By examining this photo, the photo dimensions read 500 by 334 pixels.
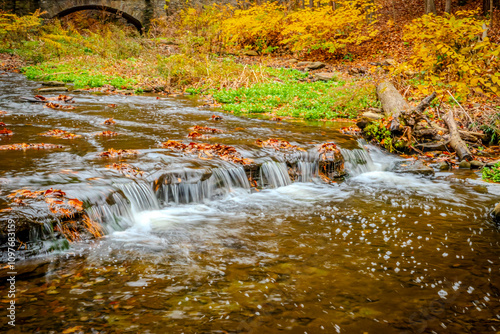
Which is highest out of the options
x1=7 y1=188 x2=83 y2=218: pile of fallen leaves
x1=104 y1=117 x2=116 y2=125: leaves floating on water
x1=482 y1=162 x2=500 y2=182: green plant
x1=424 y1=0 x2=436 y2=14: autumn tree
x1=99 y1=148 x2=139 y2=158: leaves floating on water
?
x1=424 y1=0 x2=436 y2=14: autumn tree

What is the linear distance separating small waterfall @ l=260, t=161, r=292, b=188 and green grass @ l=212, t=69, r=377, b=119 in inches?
181

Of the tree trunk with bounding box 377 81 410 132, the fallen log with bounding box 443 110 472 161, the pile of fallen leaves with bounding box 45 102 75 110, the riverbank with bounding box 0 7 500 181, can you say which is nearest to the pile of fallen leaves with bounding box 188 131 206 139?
the riverbank with bounding box 0 7 500 181

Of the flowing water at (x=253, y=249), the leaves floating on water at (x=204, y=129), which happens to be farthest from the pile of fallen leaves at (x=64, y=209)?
the leaves floating on water at (x=204, y=129)

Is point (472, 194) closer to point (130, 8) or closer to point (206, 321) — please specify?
point (206, 321)

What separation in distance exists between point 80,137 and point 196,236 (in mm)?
4306

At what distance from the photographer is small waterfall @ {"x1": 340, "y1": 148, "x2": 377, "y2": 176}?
7.36m

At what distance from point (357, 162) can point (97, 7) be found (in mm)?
28411

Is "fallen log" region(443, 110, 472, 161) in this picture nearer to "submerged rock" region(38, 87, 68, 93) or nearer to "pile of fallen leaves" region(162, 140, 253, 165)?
"pile of fallen leaves" region(162, 140, 253, 165)

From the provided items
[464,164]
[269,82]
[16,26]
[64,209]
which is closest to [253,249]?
[64,209]

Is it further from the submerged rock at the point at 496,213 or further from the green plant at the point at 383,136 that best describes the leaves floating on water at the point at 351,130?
the submerged rock at the point at 496,213

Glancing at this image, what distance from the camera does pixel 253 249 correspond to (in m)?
3.99

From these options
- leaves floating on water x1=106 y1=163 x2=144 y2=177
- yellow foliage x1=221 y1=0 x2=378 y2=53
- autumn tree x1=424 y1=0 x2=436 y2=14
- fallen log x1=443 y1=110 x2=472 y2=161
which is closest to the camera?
leaves floating on water x1=106 y1=163 x2=144 y2=177

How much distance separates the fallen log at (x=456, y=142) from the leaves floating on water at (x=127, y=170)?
6.47m

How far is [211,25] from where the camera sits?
21016mm
